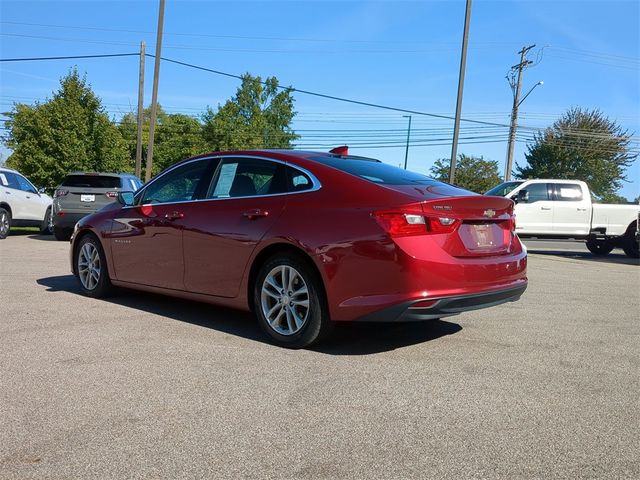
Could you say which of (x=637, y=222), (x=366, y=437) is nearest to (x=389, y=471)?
(x=366, y=437)

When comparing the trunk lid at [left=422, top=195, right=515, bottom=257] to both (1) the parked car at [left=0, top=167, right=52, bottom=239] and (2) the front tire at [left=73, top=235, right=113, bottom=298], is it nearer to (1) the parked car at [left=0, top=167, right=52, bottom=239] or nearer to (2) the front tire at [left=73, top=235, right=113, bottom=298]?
(2) the front tire at [left=73, top=235, right=113, bottom=298]

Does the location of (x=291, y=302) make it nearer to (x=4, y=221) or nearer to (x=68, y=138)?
(x=4, y=221)

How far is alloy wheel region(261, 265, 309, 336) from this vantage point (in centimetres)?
459

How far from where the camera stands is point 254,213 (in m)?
4.89

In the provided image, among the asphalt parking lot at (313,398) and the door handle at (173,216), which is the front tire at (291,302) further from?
the door handle at (173,216)

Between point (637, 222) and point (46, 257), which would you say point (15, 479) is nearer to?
point (46, 257)

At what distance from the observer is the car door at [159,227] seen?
555 cm

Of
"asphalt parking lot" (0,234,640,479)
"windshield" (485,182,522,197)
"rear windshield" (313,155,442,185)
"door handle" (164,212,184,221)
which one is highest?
"windshield" (485,182,522,197)

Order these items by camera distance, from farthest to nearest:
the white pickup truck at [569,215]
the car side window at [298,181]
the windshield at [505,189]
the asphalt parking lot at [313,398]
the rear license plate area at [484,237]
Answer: the windshield at [505,189], the white pickup truck at [569,215], the car side window at [298,181], the rear license plate area at [484,237], the asphalt parking lot at [313,398]

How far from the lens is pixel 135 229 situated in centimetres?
602

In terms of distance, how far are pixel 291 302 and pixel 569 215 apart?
13.1 m

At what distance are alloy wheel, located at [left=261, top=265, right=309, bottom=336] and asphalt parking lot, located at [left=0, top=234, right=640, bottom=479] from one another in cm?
22

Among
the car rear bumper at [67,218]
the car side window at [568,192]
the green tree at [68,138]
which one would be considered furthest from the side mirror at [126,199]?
the green tree at [68,138]

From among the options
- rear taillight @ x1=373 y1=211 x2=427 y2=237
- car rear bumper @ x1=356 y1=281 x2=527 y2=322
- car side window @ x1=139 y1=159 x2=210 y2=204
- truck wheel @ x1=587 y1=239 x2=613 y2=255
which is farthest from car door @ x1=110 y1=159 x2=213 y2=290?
truck wheel @ x1=587 y1=239 x2=613 y2=255
